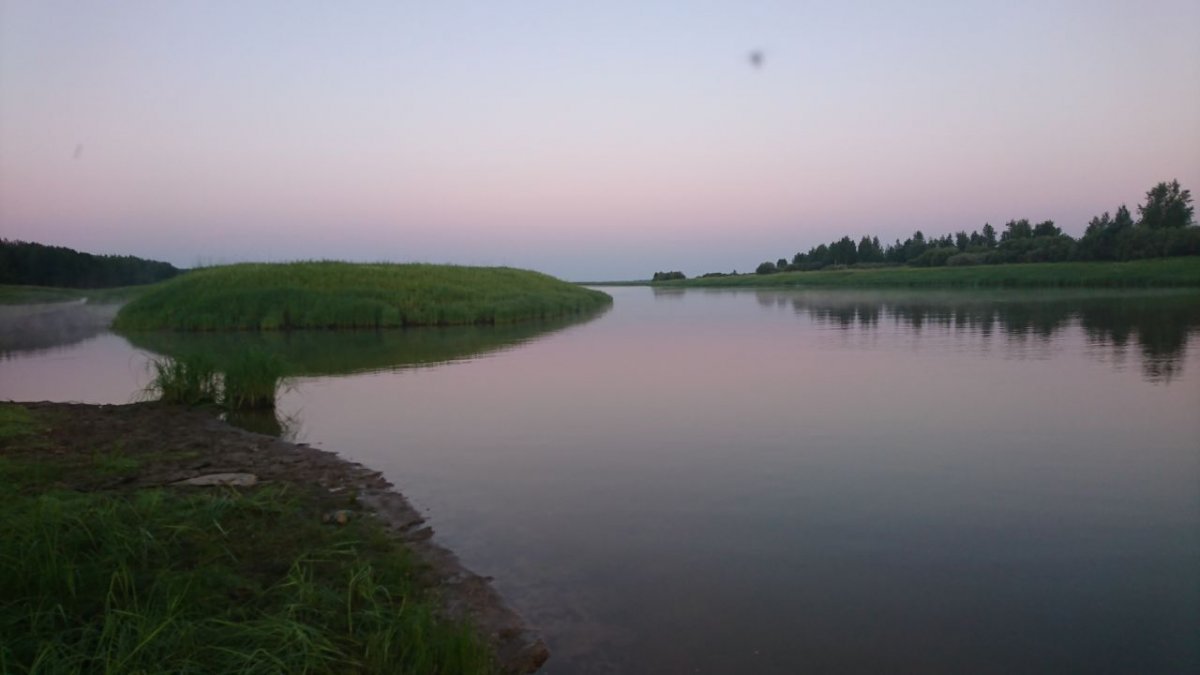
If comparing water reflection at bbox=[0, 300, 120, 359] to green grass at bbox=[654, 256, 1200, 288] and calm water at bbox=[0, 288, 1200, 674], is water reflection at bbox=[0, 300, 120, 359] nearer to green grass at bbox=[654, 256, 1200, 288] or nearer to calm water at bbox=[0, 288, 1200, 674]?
calm water at bbox=[0, 288, 1200, 674]

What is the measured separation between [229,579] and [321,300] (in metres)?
31.1

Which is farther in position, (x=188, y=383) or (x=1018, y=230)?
(x=1018, y=230)

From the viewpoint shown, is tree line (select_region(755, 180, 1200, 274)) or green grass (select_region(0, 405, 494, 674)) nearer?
green grass (select_region(0, 405, 494, 674))

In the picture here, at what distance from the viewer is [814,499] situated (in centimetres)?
759

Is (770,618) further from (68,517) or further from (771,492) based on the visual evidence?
(68,517)

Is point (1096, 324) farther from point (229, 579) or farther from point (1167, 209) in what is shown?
point (1167, 209)

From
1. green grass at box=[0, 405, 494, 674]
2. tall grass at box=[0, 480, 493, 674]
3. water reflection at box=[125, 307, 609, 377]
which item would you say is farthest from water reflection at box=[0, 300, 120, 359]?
tall grass at box=[0, 480, 493, 674]

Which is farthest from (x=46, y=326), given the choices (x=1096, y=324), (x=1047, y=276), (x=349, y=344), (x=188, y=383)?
(x=1047, y=276)

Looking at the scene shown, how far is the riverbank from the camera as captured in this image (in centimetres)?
361

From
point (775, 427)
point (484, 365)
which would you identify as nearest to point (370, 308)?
point (484, 365)

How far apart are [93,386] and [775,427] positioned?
50.8ft

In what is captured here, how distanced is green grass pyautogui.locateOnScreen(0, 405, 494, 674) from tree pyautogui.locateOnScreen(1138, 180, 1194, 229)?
95.1 meters

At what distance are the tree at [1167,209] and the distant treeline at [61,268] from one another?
362ft

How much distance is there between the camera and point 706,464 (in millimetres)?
9070
